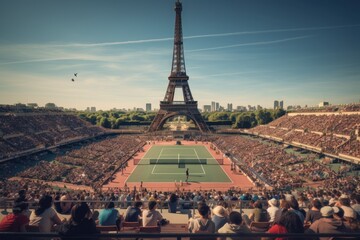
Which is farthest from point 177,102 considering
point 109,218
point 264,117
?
point 109,218

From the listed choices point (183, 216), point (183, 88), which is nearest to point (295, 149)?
point (183, 88)

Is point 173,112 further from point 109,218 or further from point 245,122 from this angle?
point 109,218

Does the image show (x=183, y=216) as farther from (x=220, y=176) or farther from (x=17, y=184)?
(x=220, y=176)

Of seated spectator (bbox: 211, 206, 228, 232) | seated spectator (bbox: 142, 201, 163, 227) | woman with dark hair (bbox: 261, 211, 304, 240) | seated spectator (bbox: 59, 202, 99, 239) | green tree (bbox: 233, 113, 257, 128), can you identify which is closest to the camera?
seated spectator (bbox: 59, 202, 99, 239)

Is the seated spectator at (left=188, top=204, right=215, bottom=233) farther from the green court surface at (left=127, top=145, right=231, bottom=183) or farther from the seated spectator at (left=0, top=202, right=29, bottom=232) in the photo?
the green court surface at (left=127, top=145, right=231, bottom=183)

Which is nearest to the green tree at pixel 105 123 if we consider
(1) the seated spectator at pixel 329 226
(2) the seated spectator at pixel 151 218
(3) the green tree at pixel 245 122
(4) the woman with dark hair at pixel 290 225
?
(3) the green tree at pixel 245 122

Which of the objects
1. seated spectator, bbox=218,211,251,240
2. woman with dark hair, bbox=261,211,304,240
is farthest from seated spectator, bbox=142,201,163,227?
woman with dark hair, bbox=261,211,304,240

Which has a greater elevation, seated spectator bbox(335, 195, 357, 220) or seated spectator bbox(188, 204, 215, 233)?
seated spectator bbox(188, 204, 215, 233)

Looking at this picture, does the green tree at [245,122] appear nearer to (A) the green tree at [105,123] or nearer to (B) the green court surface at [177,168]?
(B) the green court surface at [177,168]
